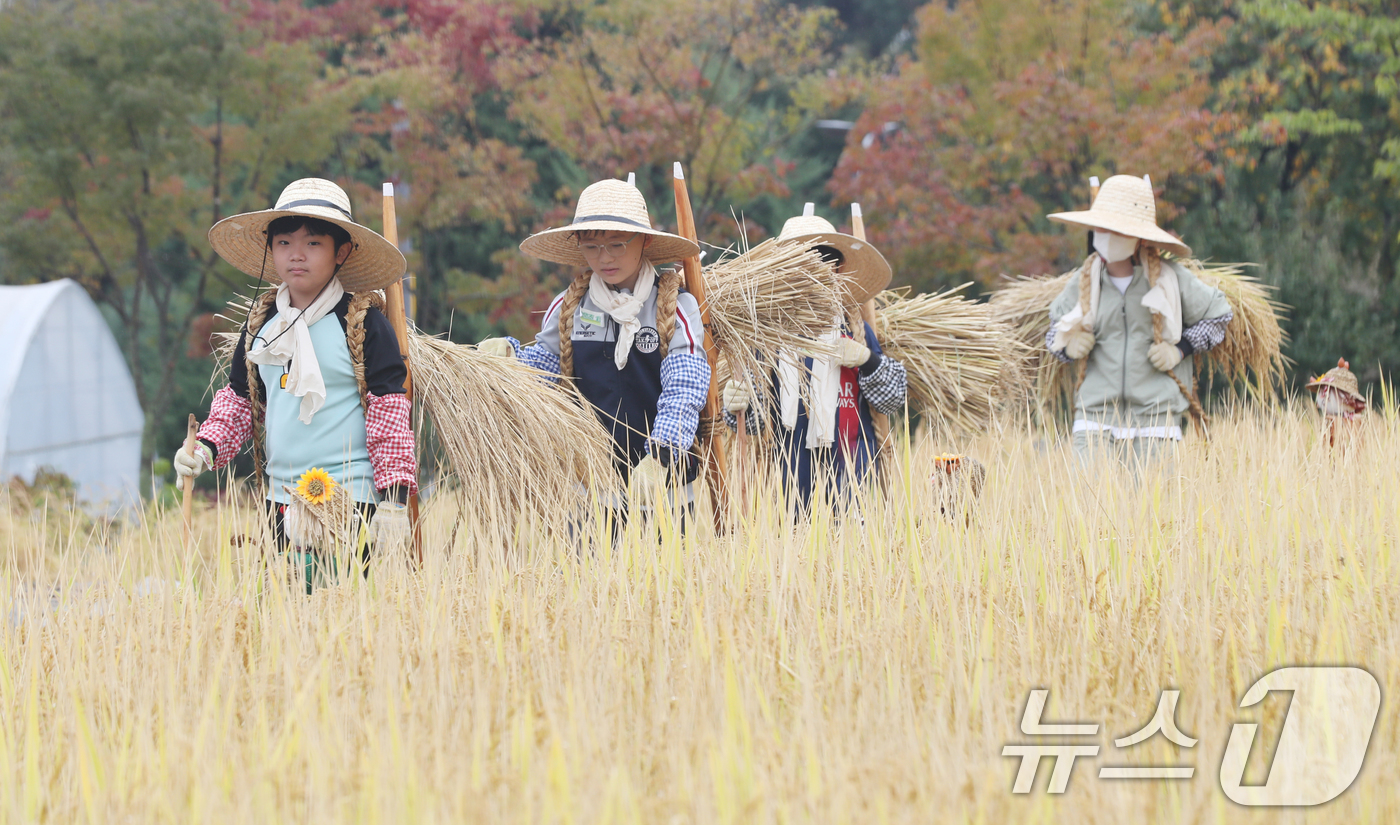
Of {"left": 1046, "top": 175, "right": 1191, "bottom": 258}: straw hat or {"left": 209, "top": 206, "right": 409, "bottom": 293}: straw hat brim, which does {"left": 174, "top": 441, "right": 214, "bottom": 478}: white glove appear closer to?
{"left": 209, "top": 206, "right": 409, "bottom": 293}: straw hat brim

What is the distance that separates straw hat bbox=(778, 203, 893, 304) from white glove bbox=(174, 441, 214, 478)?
1853 millimetres

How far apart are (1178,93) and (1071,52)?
1163mm

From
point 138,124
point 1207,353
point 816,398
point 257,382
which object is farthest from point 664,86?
point 257,382

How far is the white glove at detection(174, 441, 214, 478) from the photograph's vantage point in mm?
2955

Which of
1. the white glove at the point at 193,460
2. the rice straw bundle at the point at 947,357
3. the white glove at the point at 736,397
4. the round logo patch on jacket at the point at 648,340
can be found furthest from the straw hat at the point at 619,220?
the rice straw bundle at the point at 947,357

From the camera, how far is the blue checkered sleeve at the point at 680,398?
317 centimetres

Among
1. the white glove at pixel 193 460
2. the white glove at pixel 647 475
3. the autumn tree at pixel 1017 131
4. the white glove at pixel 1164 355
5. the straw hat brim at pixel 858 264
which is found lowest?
the white glove at pixel 647 475

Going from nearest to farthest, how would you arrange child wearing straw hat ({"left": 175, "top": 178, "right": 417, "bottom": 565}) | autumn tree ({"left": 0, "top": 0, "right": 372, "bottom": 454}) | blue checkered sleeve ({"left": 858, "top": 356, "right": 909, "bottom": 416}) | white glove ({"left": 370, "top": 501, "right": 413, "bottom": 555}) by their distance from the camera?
white glove ({"left": 370, "top": 501, "right": 413, "bottom": 555}) → child wearing straw hat ({"left": 175, "top": 178, "right": 417, "bottom": 565}) → blue checkered sleeve ({"left": 858, "top": 356, "right": 909, "bottom": 416}) → autumn tree ({"left": 0, "top": 0, "right": 372, "bottom": 454})

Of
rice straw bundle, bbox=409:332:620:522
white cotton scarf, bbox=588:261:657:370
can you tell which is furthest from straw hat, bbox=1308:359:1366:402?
rice straw bundle, bbox=409:332:620:522

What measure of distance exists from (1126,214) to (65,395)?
26.2 ft

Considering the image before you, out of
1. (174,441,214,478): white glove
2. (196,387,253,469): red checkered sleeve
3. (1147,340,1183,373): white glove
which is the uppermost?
(1147,340,1183,373): white glove

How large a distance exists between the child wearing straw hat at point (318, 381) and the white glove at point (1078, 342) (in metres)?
2.58

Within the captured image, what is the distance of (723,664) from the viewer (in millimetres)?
2160

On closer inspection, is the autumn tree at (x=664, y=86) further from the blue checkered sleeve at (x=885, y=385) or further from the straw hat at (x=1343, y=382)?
the straw hat at (x=1343, y=382)
